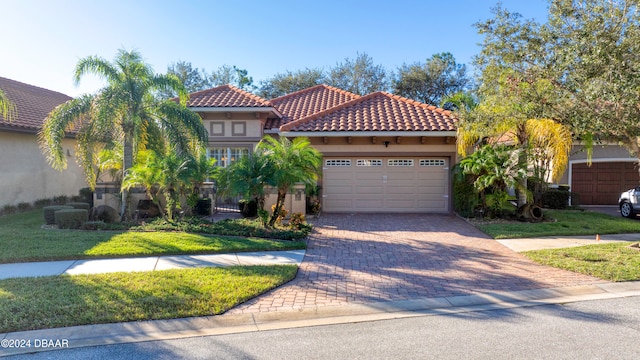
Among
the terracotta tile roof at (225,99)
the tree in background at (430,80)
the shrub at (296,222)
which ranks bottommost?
the shrub at (296,222)

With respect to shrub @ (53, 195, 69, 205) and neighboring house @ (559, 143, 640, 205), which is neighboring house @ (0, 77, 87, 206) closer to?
shrub @ (53, 195, 69, 205)

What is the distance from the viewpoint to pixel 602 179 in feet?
60.3

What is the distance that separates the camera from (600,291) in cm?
630

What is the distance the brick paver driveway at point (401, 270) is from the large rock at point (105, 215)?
6065 mm

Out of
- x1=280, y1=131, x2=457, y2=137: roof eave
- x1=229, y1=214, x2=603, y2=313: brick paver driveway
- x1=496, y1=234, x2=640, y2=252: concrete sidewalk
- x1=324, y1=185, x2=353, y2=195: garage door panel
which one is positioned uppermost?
x1=280, y1=131, x2=457, y2=137: roof eave

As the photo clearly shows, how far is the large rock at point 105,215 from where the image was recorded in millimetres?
11781

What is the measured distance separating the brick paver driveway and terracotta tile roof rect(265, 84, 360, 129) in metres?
8.23

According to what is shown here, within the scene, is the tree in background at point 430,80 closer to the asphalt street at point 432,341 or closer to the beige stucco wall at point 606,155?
the beige stucco wall at point 606,155

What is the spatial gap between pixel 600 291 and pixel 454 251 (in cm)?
299

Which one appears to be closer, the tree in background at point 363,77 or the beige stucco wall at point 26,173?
the beige stucco wall at point 26,173

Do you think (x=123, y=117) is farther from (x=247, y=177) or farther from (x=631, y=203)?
(x=631, y=203)

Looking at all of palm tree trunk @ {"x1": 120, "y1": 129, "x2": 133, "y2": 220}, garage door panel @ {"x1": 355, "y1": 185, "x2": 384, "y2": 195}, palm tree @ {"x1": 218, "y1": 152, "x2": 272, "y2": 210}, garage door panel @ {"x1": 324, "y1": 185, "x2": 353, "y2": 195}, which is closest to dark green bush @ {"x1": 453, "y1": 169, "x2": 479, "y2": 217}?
garage door panel @ {"x1": 355, "y1": 185, "x2": 384, "y2": 195}

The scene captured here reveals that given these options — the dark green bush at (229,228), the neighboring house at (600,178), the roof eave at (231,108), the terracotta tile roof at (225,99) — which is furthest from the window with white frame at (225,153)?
the neighboring house at (600,178)

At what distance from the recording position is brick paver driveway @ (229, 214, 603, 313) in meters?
5.97
